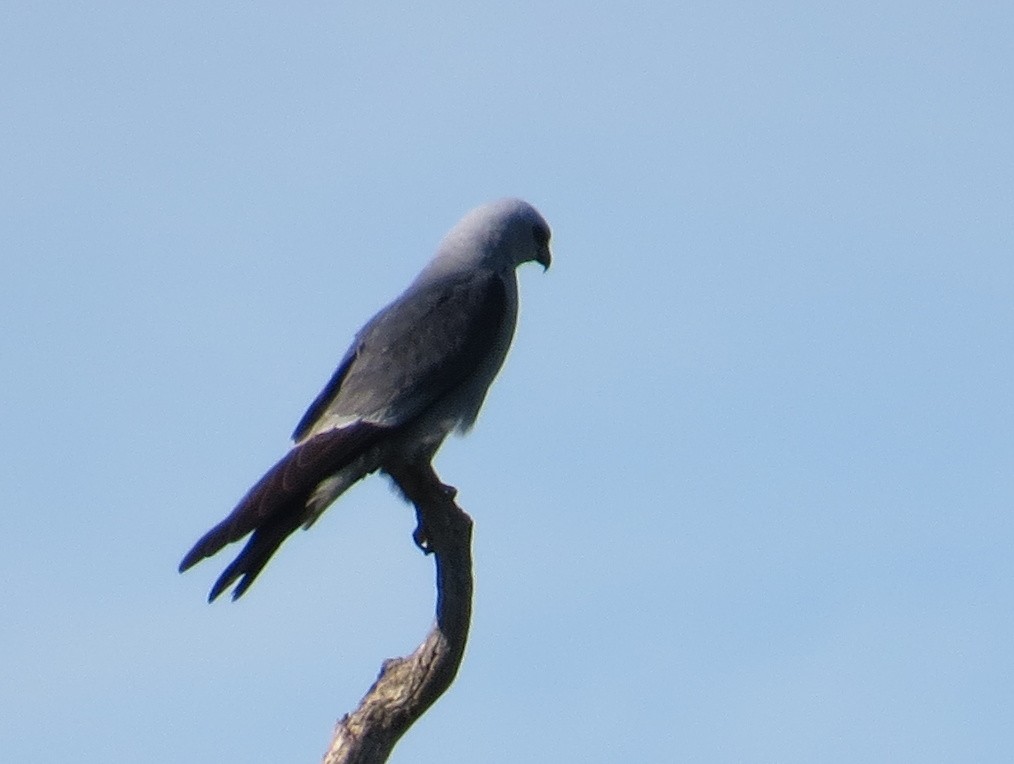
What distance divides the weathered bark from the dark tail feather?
704 mm

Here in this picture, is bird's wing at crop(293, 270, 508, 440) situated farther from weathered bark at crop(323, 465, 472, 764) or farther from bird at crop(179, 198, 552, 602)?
weathered bark at crop(323, 465, 472, 764)

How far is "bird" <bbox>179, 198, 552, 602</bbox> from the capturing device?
688 cm

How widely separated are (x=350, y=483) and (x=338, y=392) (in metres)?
0.63

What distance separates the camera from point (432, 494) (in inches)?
282

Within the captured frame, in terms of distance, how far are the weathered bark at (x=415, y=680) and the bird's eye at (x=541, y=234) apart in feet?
10.4

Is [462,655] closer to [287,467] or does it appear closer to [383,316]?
[287,467]

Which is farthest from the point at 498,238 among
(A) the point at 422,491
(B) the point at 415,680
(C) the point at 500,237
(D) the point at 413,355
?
(B) the point at 415,680

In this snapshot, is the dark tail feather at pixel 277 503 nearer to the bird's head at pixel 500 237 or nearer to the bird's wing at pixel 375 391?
the bird's wing at pixel 375 391

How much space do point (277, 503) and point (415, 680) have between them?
1149mm

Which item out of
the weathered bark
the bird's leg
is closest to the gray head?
the bird's leg

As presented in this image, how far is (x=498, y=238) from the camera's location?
901cm

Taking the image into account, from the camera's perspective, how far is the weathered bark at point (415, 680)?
232 inches

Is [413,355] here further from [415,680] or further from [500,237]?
[415,680]

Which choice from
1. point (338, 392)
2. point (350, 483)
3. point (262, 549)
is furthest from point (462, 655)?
point (338, 392)
